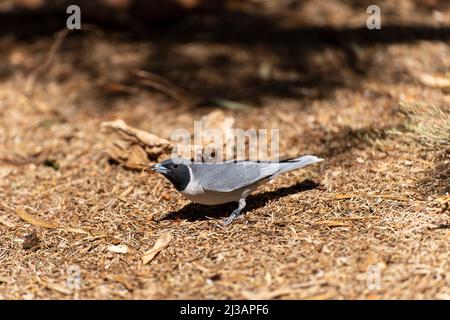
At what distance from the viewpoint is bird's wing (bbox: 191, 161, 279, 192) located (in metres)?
4.77

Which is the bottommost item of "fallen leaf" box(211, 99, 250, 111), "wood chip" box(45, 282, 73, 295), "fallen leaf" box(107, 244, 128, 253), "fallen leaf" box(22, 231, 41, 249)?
"wood chip" box(45, 282, 73, 295)

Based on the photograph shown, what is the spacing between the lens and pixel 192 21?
8906mm

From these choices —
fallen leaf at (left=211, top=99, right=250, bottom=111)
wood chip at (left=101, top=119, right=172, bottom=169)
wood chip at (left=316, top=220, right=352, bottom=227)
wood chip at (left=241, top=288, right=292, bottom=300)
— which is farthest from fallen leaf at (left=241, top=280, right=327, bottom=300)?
fallen leaf at (left=211, top=99, right=250, bottom=111)

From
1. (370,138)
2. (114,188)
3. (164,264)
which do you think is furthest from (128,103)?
(164,264)

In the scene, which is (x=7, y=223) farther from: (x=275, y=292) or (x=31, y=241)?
(x=275, y=292)

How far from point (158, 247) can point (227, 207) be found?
938 mm

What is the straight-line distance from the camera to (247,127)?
662cm

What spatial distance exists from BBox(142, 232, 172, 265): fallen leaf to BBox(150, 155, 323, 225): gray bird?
0.37 metres

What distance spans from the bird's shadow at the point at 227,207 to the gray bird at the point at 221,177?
179mm

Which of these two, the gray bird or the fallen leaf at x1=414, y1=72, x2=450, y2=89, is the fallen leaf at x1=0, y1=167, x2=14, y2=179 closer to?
the gray bird

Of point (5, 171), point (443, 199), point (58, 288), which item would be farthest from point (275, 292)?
point (5, 171)

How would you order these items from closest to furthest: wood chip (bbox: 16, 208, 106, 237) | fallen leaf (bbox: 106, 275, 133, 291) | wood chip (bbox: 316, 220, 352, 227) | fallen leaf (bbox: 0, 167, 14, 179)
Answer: fallen leaf (bbox: 106, 275, 133, 291) < wood chip (bbox: 316, 220, 352, 227) < wood chip (bbox: 16, 208, 106, 237) < fallen leaf (bbox: 0, 167, 14, 179)

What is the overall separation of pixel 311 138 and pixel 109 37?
12.4 feet
